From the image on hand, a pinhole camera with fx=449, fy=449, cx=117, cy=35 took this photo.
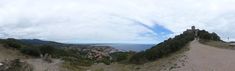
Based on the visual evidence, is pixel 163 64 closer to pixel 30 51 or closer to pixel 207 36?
pixel 207 36

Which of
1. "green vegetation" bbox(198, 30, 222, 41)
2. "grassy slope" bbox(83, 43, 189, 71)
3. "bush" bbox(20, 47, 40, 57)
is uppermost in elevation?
"green vegetation" bbox(198, 30, 222, 41)

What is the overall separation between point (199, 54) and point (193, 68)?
351 inches

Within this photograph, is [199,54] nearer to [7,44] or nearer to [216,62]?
[216,62]

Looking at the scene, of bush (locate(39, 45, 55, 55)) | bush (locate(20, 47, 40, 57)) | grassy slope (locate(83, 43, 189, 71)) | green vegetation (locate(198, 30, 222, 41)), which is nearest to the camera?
grassy slope (locate(83, 43, 189, 71))

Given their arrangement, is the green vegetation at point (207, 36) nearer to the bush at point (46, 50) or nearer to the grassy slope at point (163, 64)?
the grassy slope at point (163, 64)

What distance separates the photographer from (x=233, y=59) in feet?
98.5

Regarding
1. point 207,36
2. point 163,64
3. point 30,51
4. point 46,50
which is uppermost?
point 207,36

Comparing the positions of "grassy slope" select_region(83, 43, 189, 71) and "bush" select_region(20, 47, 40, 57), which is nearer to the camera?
"grassy slope" select_region(83, 43, 189, 71)

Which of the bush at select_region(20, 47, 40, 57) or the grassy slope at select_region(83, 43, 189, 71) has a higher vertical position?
the bush at select_region(20, 47, 40, 57)

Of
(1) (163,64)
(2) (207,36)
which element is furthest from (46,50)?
(1) (163,64)

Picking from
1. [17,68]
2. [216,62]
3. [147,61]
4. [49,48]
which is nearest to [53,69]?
[17,68]

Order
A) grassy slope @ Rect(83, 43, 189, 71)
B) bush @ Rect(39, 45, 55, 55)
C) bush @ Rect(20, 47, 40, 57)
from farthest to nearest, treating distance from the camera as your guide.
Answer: bush @ Rect(39, 45, 55, 55), bush @ Rect(20, 47, 40, 57), grassy slope @ Rect(83, 43, 189, 71)

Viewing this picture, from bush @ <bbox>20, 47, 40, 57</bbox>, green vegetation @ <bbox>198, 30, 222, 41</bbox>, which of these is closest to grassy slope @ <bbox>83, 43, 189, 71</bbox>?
green vegetation @ <bbox>198, 30, 222, 41</bbox>

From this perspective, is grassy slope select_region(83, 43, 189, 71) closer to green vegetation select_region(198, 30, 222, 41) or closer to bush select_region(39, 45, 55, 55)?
green vegetation select_region(198, 30, 222, 41)
